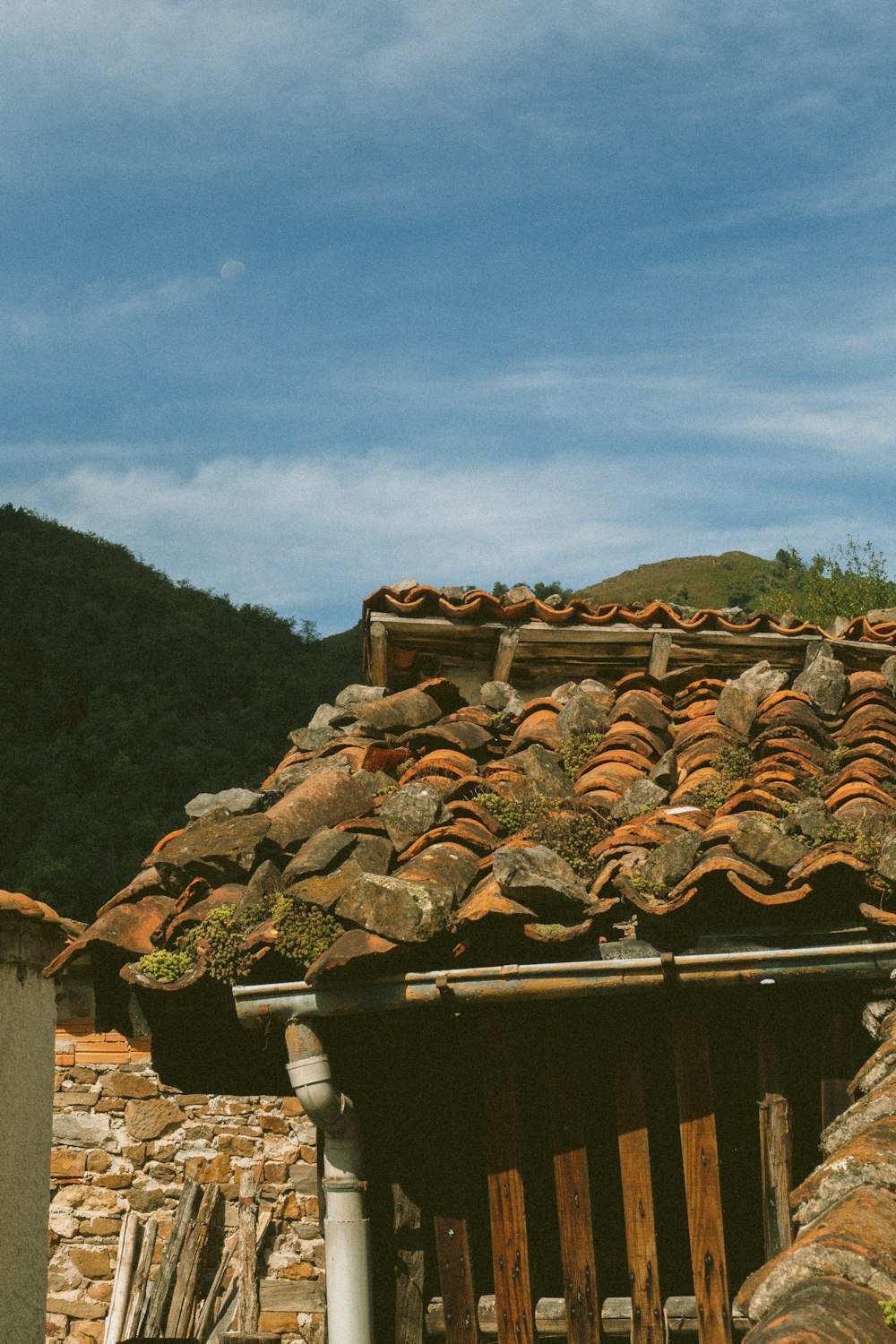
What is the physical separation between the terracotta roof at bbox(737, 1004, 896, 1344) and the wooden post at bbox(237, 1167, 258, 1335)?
764 centimetres

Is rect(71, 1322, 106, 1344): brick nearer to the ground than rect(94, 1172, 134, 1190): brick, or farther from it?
nearer to the ground

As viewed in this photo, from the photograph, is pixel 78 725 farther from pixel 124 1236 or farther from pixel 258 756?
pixel 124 1236

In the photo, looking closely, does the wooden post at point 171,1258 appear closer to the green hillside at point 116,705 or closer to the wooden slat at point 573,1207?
the wooden slat at point 573,1207

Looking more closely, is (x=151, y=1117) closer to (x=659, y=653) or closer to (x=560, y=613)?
(x=560, y=613)

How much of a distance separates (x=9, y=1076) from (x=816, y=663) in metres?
6.83

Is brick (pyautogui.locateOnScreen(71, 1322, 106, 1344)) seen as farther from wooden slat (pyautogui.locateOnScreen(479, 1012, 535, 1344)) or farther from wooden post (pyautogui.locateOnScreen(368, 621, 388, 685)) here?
wooden slat (pyautogui.locateOnScreen(479, 1012, 535, 1344))

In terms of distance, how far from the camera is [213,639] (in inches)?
1400

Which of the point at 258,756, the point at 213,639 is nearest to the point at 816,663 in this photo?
the point at 258,756

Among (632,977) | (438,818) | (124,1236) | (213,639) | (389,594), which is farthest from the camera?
(213,639)

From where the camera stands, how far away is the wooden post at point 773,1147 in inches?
144

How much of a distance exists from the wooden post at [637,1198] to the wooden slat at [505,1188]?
32 cm

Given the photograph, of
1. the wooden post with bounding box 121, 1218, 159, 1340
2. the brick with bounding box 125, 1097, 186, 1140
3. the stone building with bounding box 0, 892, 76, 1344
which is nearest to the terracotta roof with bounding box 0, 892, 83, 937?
the stone building with bounding box 0, 892, 76, 1344

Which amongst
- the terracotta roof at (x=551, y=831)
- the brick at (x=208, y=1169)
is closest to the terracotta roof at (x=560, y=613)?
the terracotta roof at (x=551, y=831)

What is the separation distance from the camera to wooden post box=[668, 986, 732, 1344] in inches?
143
